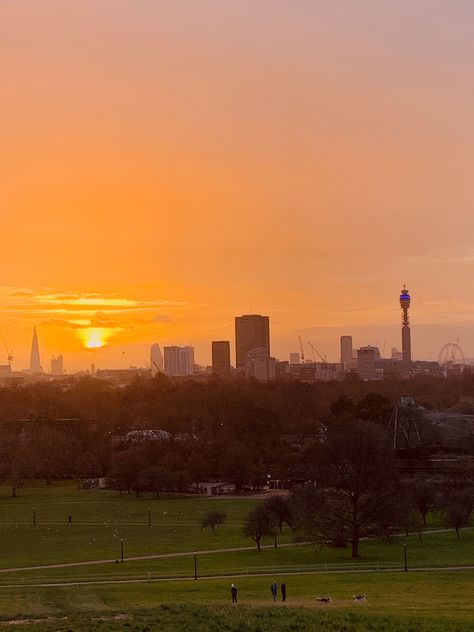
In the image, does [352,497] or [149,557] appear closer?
[149,557]

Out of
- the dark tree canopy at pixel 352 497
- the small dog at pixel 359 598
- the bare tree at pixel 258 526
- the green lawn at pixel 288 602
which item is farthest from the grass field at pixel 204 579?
the dark tree canopy at pixel 352 497

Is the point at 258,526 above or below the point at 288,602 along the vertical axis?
above

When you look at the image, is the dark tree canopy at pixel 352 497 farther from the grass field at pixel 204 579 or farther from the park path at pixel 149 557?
the park path at pixel 149 557

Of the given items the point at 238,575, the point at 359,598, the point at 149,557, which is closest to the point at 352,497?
the point at 149,557

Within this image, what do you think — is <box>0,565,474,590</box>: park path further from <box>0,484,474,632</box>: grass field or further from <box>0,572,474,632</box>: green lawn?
<box>0,572,474,632</box>: green lawn

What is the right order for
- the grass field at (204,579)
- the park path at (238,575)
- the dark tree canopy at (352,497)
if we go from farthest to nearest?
the dark tree canopy at (352,497) < the park path at (238,575) < the grass field at (204,579)

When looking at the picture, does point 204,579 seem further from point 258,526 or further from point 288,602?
point 258,526

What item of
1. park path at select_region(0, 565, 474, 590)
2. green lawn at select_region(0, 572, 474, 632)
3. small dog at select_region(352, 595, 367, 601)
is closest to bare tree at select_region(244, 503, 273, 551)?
park path at select_region(0, 565, 474, 590)

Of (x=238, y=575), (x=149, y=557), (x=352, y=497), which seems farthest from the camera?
(x=352, y=497)

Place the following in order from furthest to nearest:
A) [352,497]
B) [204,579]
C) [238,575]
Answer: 1. [352,497]
2. [238,575]
3. [204,579]

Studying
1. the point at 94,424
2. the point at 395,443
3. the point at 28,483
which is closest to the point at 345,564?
the point at 395,443
